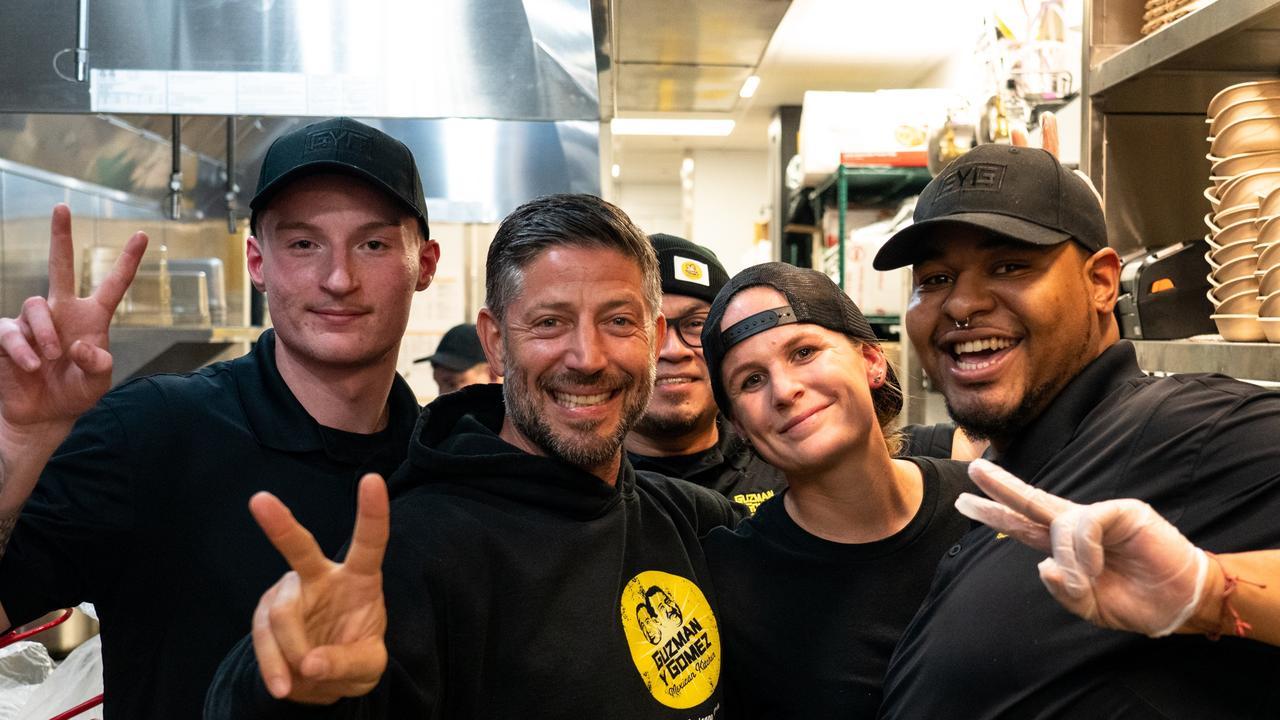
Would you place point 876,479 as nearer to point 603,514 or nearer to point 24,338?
point 603,514

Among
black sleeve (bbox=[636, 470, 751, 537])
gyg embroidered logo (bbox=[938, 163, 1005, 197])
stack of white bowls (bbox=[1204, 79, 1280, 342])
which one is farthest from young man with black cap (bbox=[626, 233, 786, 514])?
stack of white bowls (bbox=[1204, 79, 1280, 342])

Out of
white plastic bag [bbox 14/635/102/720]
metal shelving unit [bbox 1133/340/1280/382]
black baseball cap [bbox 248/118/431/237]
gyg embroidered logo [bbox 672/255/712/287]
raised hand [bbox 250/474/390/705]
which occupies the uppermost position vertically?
black baseball cap [bbox 248/118/431/237]

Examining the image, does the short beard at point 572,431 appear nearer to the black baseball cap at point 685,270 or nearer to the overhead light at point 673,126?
the black baseball cap at point 685,270

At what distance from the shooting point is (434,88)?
1.99 metres

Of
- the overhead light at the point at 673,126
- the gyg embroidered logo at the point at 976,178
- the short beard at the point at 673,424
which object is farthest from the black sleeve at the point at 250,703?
the overhead light at the point at 673,126

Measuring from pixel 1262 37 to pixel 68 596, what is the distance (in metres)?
1.88

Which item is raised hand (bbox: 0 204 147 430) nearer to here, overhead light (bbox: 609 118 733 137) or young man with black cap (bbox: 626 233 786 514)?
young man with black cap (bbox: 626 233 786 514)

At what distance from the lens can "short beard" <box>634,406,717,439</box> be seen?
2348 millimetres

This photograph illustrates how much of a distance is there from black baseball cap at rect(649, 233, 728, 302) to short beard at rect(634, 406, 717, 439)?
0.30 meters

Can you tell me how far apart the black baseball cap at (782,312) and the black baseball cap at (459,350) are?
2.42 metres

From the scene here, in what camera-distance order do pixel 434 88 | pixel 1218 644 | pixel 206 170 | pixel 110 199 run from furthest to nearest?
1. pixel 206 170
2. pixel 110 199
3. pixel 434 88
4. pixel 1218 644

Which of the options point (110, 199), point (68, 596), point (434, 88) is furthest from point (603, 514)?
point (110, 199)

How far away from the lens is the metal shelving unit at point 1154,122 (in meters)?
1.47

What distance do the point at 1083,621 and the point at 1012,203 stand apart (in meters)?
0.58
